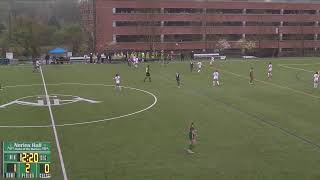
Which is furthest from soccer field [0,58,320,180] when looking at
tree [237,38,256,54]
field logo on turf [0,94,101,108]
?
tree [237,38,256,54]

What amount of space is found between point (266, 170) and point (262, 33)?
95263 mm

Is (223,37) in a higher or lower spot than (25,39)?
higher

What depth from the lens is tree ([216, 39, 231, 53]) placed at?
109812 millimetres

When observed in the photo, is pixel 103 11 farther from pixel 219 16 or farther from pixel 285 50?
pixel 285 50

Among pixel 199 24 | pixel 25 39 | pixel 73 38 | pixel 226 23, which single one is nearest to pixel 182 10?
pixel 199 24

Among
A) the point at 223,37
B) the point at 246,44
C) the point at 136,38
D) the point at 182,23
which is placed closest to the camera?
the point at 136,38

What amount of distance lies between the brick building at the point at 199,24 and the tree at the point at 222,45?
123 centimetres

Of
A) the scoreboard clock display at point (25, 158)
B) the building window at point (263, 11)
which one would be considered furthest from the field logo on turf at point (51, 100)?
the building window at point (263, 11)

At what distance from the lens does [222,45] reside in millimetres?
110062

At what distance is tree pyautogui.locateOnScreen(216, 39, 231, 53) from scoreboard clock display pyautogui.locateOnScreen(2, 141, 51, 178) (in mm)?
96954

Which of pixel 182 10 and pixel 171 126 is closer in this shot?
pixel 171 126

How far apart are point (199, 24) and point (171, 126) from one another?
81117 millimetres

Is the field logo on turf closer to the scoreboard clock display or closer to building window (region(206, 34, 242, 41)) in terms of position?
the scoreboard clock display

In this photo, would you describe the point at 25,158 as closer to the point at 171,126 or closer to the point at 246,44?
the point at 171,126
